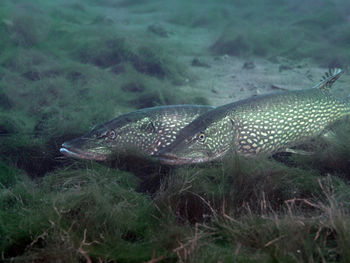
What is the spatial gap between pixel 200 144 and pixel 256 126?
1.00m

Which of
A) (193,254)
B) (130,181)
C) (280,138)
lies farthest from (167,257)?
(280,138)

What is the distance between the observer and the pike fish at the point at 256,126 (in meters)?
4.32

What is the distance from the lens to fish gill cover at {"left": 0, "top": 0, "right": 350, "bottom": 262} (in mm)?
2408

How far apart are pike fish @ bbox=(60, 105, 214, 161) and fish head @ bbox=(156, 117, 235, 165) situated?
452mm

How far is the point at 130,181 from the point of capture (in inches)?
163

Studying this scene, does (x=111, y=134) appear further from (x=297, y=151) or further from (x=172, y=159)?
(x=297, y=151)

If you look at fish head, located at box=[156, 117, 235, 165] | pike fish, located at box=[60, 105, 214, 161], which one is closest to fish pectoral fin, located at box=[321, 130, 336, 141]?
fish head, located at box=[156, 117, 235, 165]

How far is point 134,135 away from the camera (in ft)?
15.7

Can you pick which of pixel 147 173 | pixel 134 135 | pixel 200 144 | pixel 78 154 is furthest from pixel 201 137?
pixel 78 154

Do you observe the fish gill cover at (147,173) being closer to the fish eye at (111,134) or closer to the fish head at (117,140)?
the fish head at (117,140)

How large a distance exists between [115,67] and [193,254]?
9923mm

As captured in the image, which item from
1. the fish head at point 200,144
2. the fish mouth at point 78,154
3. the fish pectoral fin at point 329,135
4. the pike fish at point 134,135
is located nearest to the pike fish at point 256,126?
the fish head at point 200,144

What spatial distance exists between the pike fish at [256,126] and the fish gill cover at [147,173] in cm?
23

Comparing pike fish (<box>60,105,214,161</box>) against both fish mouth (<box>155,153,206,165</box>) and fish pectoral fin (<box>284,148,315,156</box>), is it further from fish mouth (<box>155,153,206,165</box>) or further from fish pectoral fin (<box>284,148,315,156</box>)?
fish pectoral fin (<box>284,148,315,156</box>)
